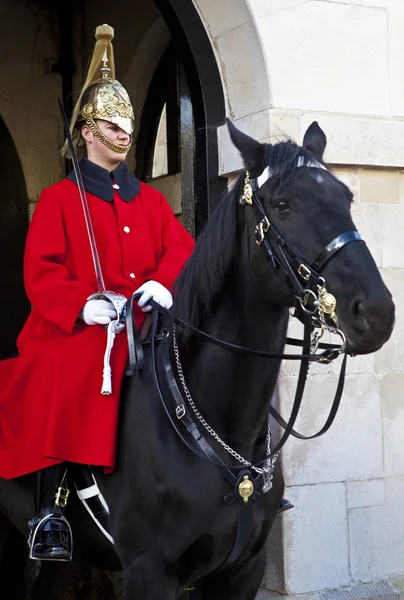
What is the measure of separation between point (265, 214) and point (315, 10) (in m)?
2.08

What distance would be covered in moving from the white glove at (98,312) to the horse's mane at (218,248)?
310 millimetres

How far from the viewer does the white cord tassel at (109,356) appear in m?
3.31

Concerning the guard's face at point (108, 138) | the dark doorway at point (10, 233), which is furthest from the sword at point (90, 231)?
the dark doorway at point (10, 233)

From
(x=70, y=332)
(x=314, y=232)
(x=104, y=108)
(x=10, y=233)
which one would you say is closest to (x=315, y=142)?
(x=314, y=232)

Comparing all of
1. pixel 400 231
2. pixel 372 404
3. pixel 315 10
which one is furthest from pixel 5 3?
pixel 372 404

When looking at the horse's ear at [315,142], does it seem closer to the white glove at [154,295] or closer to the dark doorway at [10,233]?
the white glove at [154,295]

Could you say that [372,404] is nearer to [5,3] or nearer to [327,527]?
[327,527]

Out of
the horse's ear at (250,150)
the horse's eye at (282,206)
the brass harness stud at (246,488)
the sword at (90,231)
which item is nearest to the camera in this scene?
the horse's eye at (282,206)

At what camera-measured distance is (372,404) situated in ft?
15.2

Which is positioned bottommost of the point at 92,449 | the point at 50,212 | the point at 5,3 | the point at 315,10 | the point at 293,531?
the point at 293,531

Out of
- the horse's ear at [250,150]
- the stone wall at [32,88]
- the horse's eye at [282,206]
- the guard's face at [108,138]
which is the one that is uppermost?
the stone wall at [32,88]

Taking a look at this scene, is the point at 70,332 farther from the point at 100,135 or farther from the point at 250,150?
the point at 250,150

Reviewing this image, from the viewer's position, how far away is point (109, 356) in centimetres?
337

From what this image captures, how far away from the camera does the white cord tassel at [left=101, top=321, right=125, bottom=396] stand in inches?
130
